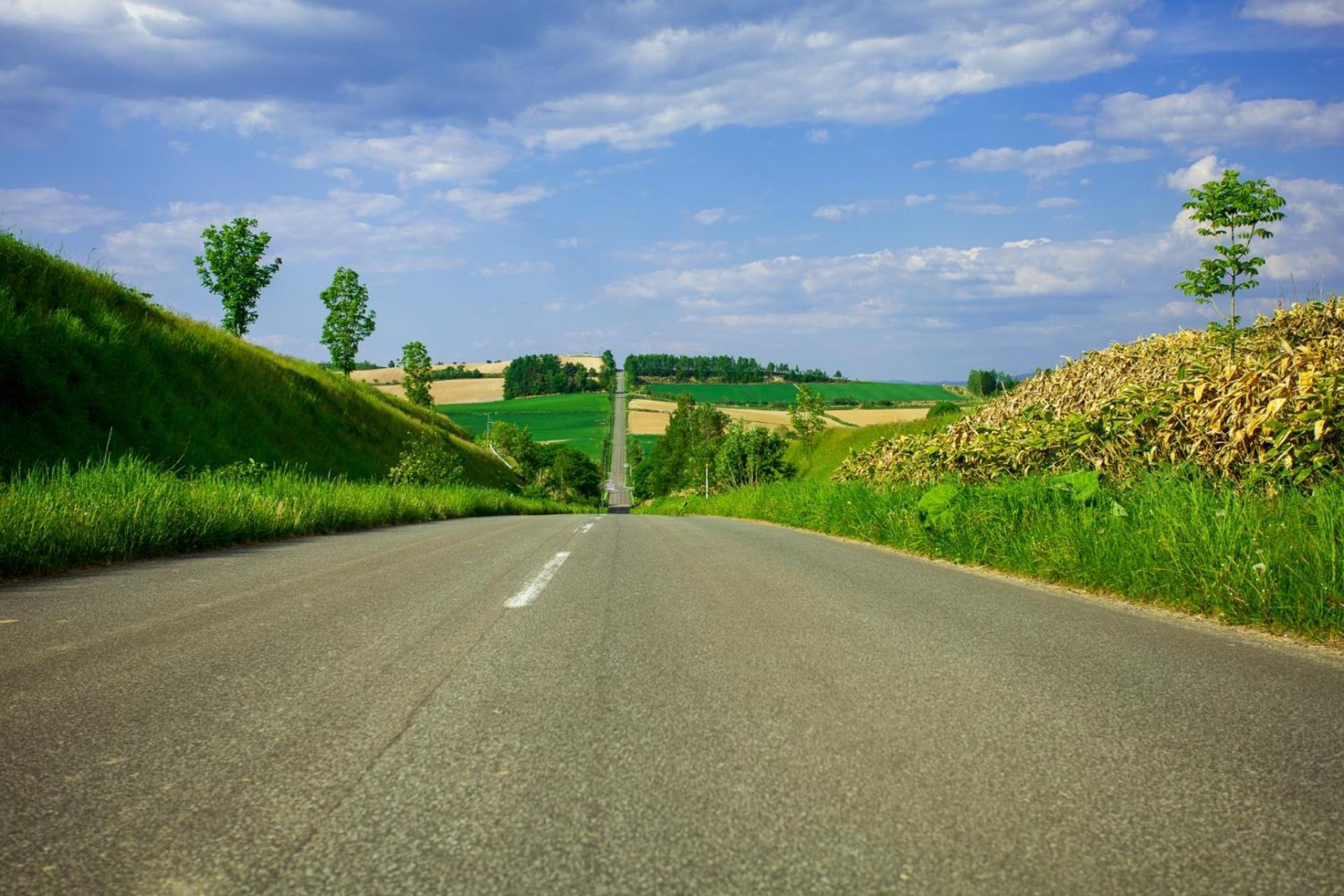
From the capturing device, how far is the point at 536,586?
22.2 ft

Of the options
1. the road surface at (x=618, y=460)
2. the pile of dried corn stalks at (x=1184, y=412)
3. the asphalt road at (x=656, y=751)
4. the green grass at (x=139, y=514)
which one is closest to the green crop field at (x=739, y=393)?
the road surface at (x=618, y=460)

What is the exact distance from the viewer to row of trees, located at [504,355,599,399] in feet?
493

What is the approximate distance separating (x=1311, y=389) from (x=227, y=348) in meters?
33.8

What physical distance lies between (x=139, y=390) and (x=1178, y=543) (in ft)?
79.1

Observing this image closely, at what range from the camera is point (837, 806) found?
243 centimetres

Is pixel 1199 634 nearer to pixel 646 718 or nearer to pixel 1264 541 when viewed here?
pixel 1264 541

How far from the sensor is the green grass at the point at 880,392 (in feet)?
367

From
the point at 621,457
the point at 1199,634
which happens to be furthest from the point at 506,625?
the point at 621,457

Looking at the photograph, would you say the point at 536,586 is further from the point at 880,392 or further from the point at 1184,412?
the point at 880,392

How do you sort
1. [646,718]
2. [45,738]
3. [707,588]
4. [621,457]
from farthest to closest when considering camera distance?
[621,457], [707,588], [646,718], [45,738]

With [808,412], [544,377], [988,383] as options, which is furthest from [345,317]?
[544,377]

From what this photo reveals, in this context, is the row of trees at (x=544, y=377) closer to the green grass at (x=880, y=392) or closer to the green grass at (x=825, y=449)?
the green grass at (x=880, y=392)

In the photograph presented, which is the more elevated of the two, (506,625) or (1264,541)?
(1264,541)

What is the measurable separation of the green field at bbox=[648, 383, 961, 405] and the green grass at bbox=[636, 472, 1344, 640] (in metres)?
98.2
